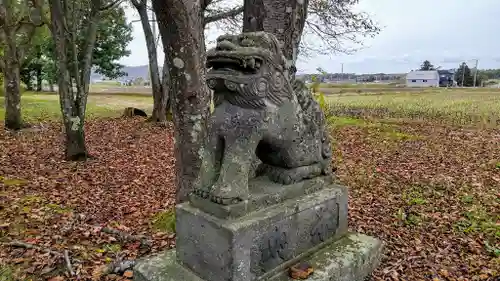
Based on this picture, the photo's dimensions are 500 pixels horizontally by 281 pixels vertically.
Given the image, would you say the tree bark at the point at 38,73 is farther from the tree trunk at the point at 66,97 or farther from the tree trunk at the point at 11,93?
the tree trunk at the point at 66,97

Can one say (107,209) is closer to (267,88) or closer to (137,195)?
(137,195)

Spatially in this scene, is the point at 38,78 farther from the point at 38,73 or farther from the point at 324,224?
the point at 324,224

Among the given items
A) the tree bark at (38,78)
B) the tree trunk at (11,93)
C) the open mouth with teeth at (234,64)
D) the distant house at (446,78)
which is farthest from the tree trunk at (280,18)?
the distant house at (446,78)

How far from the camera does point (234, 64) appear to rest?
7.73ft

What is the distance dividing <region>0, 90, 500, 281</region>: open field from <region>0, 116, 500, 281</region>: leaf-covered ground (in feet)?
0.05

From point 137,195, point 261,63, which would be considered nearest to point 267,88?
point 261,63

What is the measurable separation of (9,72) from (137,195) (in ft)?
25.6

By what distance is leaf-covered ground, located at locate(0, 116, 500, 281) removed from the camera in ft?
11.8

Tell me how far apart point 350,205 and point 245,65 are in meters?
3.38

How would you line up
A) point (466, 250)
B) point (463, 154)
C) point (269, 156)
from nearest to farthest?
1. point (269, 156)
2. point (466, 250)
3. point (463, 154)

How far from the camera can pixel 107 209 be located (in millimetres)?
5117

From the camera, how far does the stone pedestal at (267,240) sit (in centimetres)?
237

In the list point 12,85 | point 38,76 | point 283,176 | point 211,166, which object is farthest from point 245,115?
point 38,76

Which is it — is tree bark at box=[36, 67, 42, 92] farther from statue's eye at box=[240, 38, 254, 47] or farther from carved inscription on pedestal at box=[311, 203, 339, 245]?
carved inscription on pedestal at box=[311, 203, 339, 245]
